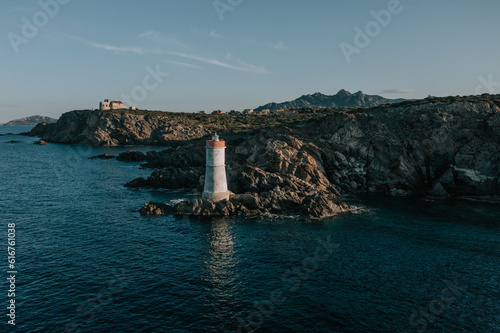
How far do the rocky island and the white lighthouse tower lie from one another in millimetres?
1884

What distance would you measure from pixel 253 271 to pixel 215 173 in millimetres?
25010

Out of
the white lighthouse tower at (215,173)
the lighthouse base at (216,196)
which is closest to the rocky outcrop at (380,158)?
the lighthouse base at (216,196)

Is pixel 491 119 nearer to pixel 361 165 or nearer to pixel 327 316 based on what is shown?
pixel 361 165

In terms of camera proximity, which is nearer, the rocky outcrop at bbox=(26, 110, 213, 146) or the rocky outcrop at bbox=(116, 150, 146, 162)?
the rocky outcrop at bbox=(116, 150, 146, 162)

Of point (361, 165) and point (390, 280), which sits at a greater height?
point (361, 165)

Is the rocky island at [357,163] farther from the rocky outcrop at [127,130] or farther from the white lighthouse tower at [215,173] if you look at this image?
the rocky outcrop at [127,130]

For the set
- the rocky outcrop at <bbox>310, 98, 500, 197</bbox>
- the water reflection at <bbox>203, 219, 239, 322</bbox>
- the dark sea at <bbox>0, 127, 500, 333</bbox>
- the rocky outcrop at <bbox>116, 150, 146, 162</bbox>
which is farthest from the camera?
the rocky outcrop at <bbox>116, 150, 146, 162</bbox>

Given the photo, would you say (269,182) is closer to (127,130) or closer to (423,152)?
(423,152)

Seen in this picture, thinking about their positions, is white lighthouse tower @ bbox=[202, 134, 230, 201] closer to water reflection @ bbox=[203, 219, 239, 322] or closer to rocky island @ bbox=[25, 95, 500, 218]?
rocky island @ bbox=[25, 95, 500, 218]

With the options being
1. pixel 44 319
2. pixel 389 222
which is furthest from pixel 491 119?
pixel 44 319

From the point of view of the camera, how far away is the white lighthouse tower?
56.7m

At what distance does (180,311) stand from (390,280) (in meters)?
20.6

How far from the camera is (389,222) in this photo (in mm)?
50906

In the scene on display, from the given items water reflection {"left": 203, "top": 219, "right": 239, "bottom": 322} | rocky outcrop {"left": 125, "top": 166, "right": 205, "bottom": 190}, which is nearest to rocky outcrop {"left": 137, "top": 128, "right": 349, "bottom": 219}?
rocky outcrop {"left": 125, "top": 166, "right": 205, "bottom": 190}
